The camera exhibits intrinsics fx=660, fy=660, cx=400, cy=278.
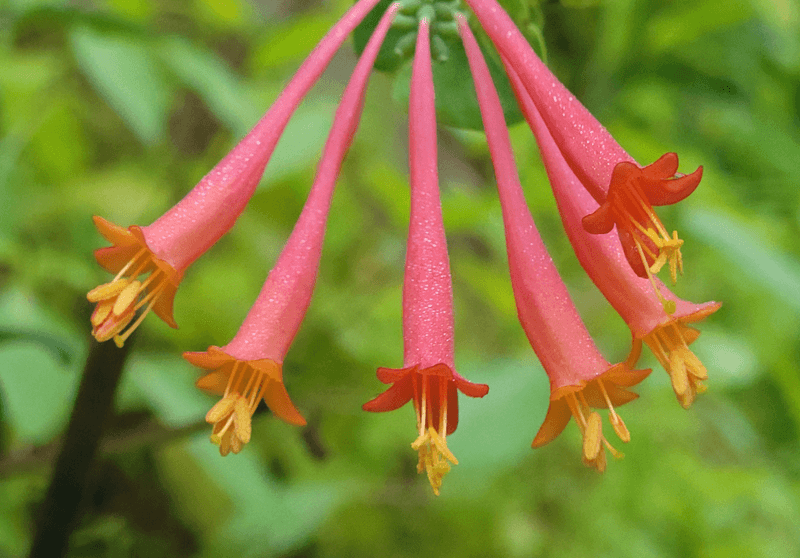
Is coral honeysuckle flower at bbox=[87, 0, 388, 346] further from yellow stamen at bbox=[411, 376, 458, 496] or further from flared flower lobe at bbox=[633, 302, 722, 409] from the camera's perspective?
flared flower lobe at bbox=[633, 302, 722, 409]

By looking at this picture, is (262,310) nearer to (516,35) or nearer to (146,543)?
(516,35)

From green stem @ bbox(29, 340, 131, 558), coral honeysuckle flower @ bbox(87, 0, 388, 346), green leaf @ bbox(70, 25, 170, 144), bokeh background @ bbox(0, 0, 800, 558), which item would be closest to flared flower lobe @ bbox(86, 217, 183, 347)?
coral honeysuckle flower @ bbox(87, 0, 388, 346)

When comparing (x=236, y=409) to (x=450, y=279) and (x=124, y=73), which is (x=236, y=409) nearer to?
(x=450, y=279)

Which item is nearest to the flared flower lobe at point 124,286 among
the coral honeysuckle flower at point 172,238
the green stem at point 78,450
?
the coral honeysuckle flower at point 172,238

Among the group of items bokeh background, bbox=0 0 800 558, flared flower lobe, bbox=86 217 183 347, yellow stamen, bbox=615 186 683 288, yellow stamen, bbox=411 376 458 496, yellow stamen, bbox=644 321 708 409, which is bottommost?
bokeh background, bbox=0 0 800 558

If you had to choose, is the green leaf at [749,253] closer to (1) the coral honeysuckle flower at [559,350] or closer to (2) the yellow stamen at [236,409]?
(1) the coral honeysuckle flower at [559,350]

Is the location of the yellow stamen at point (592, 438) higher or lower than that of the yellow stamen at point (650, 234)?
lower

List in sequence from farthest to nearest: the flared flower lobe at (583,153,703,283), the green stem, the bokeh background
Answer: the bokeh background → the green stem → the flared flower lobe at (583,153,703,283)
